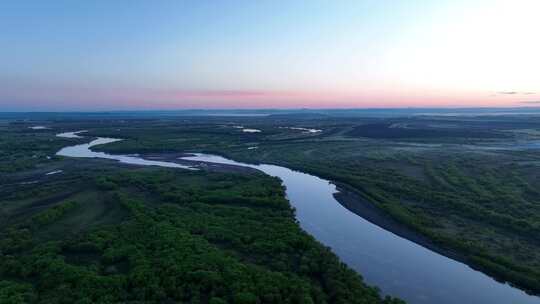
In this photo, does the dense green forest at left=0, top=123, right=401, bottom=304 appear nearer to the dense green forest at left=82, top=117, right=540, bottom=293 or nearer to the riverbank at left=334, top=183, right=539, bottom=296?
the riverbank at left=334, top=183, right=539, bottom=296

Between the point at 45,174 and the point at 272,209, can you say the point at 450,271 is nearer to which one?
the point at 272,209

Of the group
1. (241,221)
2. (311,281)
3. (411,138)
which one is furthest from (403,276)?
(411,138)

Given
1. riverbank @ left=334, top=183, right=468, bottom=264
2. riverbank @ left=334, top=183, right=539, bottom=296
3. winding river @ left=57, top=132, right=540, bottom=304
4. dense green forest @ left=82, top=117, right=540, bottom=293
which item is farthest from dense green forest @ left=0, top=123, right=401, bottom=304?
dense green forest @ left=82, top=117, right=540, bottom=293

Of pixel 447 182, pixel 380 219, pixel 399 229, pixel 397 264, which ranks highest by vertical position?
pixel 447 182

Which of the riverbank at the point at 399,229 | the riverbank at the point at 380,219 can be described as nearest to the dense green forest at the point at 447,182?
the riverbank at the point at 399,229

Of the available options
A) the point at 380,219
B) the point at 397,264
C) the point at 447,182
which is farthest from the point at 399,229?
the point at 447,182

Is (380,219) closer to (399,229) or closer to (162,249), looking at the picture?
(399,229)
